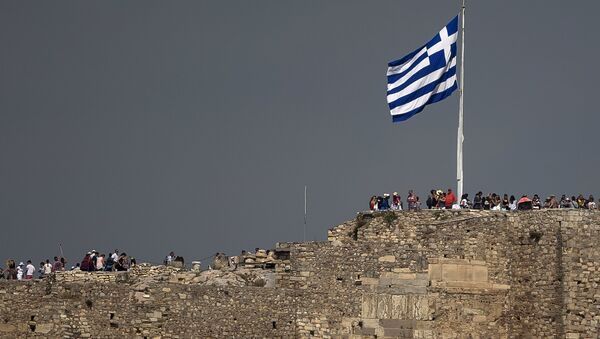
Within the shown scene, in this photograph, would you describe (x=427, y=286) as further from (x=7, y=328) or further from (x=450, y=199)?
(x=7, y=328)

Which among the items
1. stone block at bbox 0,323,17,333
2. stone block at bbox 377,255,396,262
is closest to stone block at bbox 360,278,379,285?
stone block at bbox 377,255,396,262

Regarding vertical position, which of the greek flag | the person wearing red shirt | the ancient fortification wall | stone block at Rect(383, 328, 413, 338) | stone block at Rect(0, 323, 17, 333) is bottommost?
stone block at Rect(383, 328, 413, 338)

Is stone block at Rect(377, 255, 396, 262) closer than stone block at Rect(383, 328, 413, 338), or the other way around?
stone block at Rect(383, 328, 413, 338)

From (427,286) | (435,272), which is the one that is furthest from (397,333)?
(435,272)

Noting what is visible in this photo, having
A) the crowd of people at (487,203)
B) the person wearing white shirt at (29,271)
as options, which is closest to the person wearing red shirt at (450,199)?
the crowd of people at (487,203)

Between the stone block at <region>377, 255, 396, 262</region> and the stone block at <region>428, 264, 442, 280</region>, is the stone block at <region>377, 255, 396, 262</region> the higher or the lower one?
the higher one

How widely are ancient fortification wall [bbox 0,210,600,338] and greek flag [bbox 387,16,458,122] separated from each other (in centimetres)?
472

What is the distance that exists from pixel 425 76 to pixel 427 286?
9232mm

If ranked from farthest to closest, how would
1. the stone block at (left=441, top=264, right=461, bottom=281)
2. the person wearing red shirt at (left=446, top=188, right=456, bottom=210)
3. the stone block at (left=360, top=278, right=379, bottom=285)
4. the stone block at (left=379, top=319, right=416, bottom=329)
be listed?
→ the person wearing red shirt at (left=446, top=188, right=456, bottom=210) → the stone block at (left=360, top=278, right=379, bottom=285) → the stone block at (left=441, top=264, right=461, bottom=281) → the stone block at (left=379, top=319, right=416, bottom=329)

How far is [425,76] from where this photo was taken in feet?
202

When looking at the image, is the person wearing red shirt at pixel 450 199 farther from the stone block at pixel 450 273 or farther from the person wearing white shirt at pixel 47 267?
the person wearing white shirt at pixel 47 267

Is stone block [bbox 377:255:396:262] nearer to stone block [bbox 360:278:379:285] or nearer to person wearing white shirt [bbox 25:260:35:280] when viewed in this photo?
stone block [bbox 360:278:379:285]

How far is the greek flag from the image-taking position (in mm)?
61281

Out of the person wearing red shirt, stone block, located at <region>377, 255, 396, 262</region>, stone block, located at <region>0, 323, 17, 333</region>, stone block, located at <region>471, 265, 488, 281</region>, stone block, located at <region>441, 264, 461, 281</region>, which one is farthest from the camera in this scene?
stone block, located at <region>0, 323, 17, 333</region>
